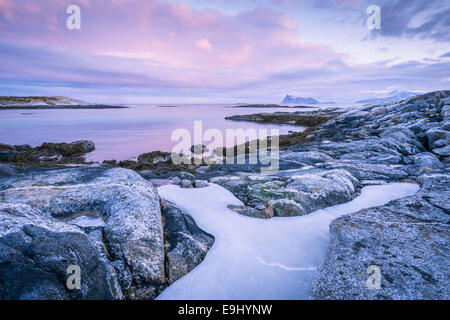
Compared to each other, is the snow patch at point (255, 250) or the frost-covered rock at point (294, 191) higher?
the frost-covered rock at point (294, 191)

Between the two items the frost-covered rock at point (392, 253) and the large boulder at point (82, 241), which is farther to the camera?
the frost-covered rock at point (392, 253)

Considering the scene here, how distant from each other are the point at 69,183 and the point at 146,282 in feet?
15.3

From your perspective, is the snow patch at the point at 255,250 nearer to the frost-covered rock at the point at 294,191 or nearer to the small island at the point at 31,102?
the frost-covered rock at the point at 294,191

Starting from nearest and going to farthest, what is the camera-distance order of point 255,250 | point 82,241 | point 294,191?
point 82,241, point 255,250, point 294,191

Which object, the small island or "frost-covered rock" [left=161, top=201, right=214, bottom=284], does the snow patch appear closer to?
"frost-covered rock" [left=161, top=201, right=214, bottom=284]

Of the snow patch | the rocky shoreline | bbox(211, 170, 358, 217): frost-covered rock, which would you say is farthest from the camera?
bbox(211, 170, 358, 217): frost-covered rock

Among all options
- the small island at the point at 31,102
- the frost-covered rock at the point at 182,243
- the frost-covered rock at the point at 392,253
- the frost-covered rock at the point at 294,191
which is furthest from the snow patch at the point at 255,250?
the small island at the point at 31,102

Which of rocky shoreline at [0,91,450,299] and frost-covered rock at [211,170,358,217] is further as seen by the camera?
frost-covered rock at [211,170,358,217]

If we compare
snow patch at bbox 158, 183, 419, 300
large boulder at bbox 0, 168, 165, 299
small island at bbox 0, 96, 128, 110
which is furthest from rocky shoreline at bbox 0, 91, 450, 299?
small island at bbox 0, 96, 128, 110

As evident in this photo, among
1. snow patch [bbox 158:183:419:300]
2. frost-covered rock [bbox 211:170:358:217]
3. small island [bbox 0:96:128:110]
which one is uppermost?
small island [bbox 0:96:128:110]

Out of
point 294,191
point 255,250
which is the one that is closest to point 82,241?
point 255,250

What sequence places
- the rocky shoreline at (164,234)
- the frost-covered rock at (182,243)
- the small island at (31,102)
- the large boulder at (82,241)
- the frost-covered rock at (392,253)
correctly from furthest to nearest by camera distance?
the small island at (31,102) → the frost-covered rock at (182,243) → the frost-covered rock at (392,253) → the rocky shoreline at (164,234) → the large boulder at (82,241)

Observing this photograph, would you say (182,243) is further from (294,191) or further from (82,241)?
(294,191)
